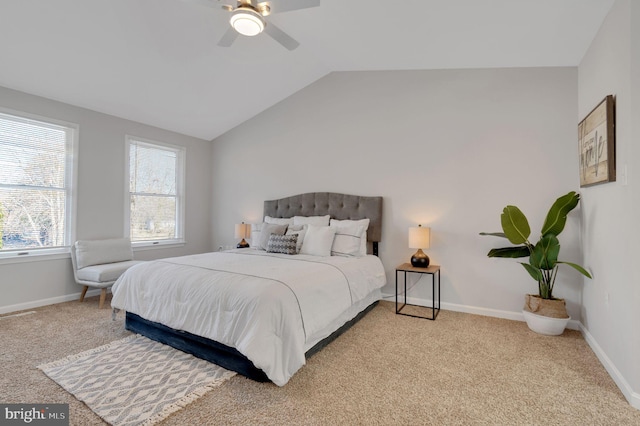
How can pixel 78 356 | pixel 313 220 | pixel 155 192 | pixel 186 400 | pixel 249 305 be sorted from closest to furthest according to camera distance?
pixel 186 400
pixel 249 305
pixel 78 356
pixel 313 220
pixel 155 192

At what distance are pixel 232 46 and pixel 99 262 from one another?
3.25 meters

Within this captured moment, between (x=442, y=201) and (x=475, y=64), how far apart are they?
1651 millimetres

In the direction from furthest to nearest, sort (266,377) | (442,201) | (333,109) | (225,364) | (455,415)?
(333,109) → (442,201) → (225,364) → (266,377) → (455,415)

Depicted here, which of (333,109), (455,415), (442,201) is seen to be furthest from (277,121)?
(455,415)

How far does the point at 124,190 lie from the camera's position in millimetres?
4703

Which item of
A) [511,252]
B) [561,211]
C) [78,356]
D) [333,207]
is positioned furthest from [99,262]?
[561,211]

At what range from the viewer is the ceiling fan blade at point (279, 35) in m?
2.67

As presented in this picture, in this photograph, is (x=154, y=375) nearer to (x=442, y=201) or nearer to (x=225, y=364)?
(x=225, y=364)

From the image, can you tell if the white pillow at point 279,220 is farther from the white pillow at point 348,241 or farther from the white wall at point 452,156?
the white pillow at point 348,241

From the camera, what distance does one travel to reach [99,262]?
4117mm

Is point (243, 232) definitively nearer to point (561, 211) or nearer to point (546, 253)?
point (546, 253)

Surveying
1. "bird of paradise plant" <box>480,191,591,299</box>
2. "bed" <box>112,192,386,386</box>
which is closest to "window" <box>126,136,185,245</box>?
"bed" <box>112,192,386,386</box>

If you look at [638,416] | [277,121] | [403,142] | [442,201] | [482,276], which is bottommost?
[638,416]

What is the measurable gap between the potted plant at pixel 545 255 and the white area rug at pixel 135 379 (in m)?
2.94
